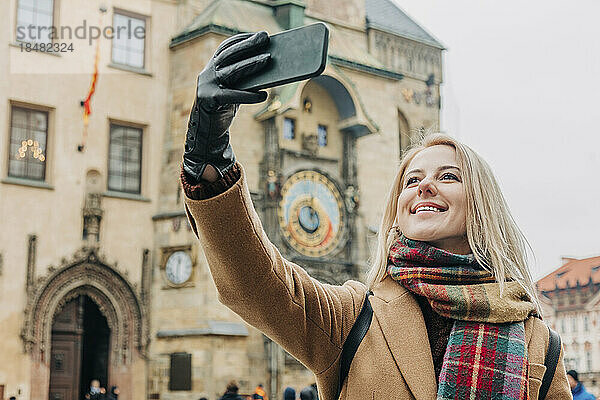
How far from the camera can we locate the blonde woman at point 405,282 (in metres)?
2.28

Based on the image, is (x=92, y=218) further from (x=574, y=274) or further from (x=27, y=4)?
(x=574, y=274)

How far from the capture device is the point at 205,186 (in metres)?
2.29

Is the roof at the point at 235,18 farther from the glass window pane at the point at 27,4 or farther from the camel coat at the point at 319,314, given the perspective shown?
the camel coat at the point at 319,314

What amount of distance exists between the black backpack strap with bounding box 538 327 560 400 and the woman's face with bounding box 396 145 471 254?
1.18ft

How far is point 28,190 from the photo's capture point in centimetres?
1867

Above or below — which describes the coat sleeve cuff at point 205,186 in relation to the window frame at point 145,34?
below

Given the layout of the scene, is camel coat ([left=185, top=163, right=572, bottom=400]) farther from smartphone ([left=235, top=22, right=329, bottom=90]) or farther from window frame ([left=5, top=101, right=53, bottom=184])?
window frame ([left=5, top=101, right=53, bottom=184])

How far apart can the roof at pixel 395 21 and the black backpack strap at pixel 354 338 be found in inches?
910

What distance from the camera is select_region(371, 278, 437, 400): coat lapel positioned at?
96.9 inches

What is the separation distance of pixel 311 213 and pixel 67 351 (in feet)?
20.7

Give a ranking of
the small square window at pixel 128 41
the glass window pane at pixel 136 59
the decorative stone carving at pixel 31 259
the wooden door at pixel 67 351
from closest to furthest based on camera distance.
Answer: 1. the decorative stone carving at pixel 31 259
2. the wooden door at pixel 67 351
3. the small square window at pixel 128 41
4. the glass window pane at pixel 136 59

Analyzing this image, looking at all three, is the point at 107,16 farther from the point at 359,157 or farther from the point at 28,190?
the point at 359,157

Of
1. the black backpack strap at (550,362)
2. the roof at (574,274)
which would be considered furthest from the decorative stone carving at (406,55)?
the black backpack strap at (550,362)

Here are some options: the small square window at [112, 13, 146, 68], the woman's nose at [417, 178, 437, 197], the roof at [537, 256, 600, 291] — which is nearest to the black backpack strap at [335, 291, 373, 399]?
the woman's nose at [417, 178, 437, 197]
